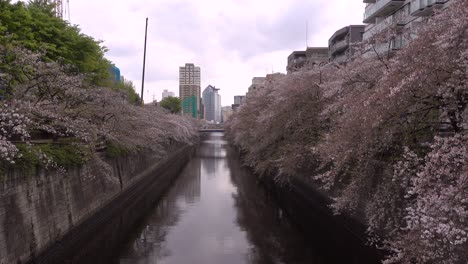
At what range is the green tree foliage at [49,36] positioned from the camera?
1842 centimetres

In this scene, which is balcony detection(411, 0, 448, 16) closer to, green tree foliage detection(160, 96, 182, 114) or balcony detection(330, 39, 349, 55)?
balcony detection(330, 39, 349, 55)

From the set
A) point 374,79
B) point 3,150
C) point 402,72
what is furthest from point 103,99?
point 402,72

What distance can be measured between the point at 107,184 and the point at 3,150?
1118cm

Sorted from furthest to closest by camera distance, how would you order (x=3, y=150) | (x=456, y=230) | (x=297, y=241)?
(x=297, y=241), (x=3, y=150), (x=456, y=230)

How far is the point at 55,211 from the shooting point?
41.9 feet

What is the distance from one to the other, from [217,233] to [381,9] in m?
25.9

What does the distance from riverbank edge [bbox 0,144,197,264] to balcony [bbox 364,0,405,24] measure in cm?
2471

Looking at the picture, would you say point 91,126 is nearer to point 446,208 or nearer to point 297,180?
point 446,208

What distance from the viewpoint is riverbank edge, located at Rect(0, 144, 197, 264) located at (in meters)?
10.0

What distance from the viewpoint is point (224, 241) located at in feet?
49.0

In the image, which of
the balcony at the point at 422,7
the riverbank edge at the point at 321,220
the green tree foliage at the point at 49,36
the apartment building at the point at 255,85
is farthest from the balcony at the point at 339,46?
the green tree foliage at the point at 49,36

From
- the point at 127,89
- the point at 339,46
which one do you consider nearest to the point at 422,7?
the point at 339,46

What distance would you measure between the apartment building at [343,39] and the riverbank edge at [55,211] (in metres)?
33.9

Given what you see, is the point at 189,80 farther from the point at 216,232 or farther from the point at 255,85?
the point at 216,232
